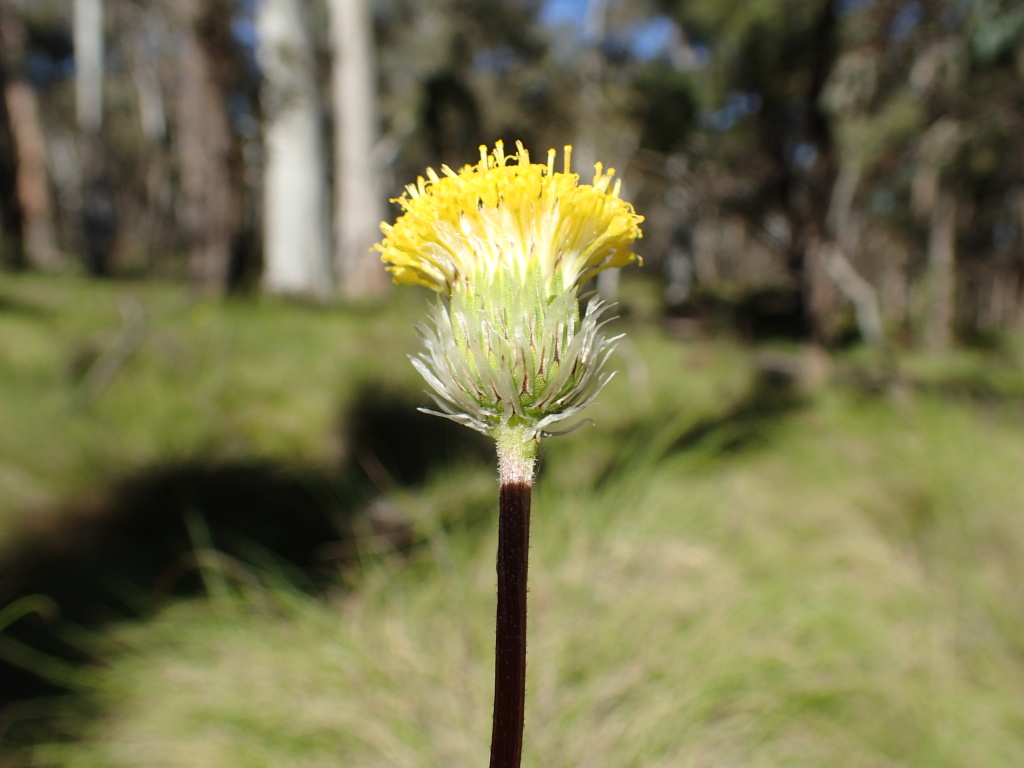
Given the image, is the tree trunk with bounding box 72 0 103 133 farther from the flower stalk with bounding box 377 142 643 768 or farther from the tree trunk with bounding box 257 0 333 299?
the flower stalk with bounding box 377 142 643 768

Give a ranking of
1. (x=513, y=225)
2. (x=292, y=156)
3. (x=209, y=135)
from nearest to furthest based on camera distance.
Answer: (x=513, y=225) < (x=209, y=135) < (x=292, y=156)

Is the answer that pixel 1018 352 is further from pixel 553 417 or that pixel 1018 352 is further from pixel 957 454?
pixel 553 417

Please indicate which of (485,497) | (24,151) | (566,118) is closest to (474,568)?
(485,497)

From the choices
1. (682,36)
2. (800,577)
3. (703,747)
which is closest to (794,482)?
(800,577)

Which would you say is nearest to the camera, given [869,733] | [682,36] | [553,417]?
[553,417]

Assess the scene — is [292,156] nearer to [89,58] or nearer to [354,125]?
[354,125]

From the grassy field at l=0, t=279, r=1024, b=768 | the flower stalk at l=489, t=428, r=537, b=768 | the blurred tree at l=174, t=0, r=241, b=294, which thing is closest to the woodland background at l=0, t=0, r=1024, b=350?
the blurred tree at l=174, t=0, r=241, b=294

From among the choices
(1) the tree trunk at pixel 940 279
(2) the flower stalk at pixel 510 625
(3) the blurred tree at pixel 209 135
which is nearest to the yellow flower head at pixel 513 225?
(2) the flower stalk at pixel 510 625
